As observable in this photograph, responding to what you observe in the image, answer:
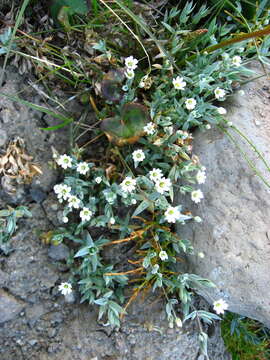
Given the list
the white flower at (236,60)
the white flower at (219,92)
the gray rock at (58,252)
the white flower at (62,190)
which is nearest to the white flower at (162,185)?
the white flower at (62,190)

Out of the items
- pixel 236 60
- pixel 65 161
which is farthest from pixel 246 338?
pixel 236 60

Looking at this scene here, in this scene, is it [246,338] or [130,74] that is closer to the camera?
[130,74]

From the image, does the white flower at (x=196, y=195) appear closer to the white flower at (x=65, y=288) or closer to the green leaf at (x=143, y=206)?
the green leaf at (x=143, y=206)

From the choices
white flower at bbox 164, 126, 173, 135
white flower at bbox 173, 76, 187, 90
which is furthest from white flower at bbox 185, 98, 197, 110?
white flower at bbox 164, 126, 173, 135

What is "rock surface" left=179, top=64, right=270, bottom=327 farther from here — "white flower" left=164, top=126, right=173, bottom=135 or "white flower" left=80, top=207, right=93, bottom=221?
"white flower" left=80, top=207, right=93, bottom=221

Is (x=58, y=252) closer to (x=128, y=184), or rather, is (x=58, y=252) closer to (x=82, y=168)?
(x=82, y=168)
